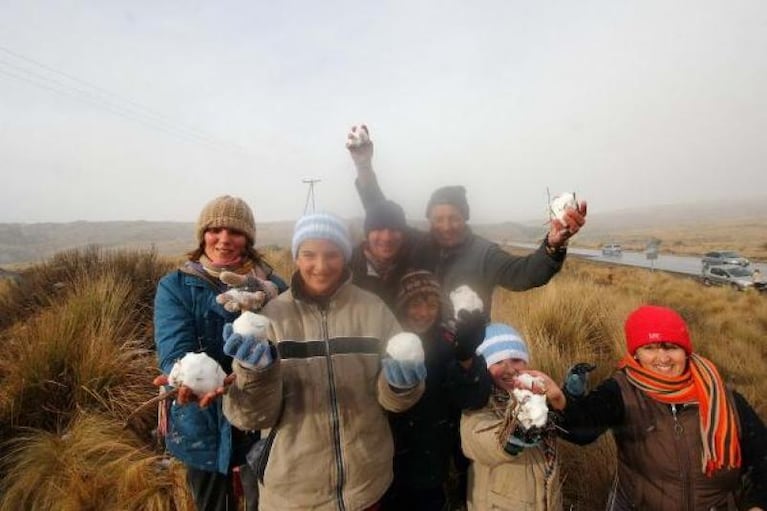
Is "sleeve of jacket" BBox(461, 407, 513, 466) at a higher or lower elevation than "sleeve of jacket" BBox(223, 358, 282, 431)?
lower

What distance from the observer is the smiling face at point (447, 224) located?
8.83 feet

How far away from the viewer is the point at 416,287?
2.24 metres

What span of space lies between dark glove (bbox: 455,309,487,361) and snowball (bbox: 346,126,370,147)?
5.54 feet

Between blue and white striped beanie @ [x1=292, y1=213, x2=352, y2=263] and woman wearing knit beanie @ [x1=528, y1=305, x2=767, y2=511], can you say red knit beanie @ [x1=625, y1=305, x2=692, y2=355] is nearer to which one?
woman wearing knit beanie @ [x1=528, y1=305, x2=767, y2=511]

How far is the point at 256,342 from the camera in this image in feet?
4.73

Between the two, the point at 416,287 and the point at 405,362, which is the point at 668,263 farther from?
the point at 405,362

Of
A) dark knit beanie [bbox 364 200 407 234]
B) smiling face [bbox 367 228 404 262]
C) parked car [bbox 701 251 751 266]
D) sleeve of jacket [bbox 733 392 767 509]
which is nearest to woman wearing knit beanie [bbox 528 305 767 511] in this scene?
sleeve of jacket [bbox 733 392 767 509]

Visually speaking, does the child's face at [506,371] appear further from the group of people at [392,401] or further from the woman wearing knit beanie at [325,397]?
the woman wearing knit beanie at [325,397]

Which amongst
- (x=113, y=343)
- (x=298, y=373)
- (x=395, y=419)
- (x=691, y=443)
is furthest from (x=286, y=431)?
(x=113, y=343)

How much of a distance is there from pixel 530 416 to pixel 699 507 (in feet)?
3.67

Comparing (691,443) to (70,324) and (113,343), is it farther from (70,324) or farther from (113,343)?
(70,324)

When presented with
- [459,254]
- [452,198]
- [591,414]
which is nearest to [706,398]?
[591,414]

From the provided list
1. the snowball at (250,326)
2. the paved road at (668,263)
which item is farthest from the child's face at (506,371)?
the paved road at (668,263)

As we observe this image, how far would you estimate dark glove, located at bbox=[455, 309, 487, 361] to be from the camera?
1990mm
